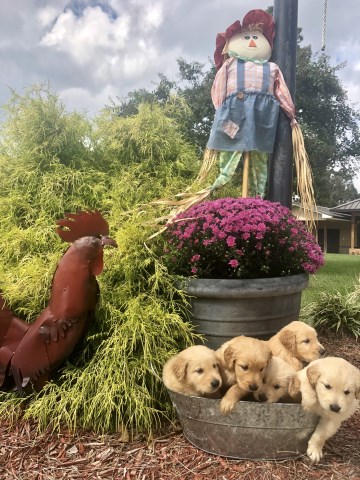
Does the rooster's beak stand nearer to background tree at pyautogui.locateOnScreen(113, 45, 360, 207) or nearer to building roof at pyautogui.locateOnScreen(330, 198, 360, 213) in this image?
background tree at pyautogui.locateOnScreen(113, 45, 360, 207)

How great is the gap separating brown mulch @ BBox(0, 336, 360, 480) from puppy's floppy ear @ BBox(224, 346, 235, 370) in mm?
536

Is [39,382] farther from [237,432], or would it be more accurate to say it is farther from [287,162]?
[287,162]

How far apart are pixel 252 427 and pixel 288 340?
505mm

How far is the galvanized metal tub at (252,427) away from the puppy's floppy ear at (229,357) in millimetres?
200

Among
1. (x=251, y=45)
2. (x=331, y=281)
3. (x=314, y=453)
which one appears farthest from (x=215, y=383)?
(x=331, y=281)

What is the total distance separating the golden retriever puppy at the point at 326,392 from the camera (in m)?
1.89

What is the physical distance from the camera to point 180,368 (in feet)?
6.95

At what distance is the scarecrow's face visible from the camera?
12.5 feet

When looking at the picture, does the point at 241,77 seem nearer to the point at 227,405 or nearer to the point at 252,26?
the point at 252,26

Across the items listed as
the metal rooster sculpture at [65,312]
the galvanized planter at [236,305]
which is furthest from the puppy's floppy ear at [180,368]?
the metal rooster sculpture at [65,312]

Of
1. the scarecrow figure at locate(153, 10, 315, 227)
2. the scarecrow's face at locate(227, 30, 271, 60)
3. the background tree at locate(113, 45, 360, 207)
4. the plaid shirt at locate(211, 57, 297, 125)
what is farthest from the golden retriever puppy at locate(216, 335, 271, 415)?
the background tree at locate(113, 45, 360, 207)

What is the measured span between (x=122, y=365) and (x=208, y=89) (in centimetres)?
902

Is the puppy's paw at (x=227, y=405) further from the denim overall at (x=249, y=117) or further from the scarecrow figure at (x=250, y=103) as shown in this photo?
the denim overall at (x=249, y=117)

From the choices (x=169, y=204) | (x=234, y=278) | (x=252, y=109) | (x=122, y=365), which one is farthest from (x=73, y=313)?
(x=252, y=109)
